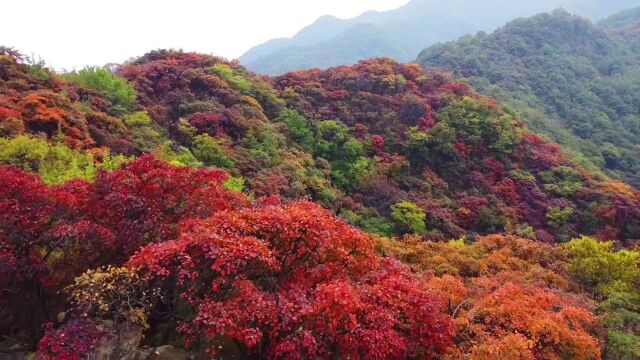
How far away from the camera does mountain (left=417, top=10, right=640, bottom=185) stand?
4641 centimetres

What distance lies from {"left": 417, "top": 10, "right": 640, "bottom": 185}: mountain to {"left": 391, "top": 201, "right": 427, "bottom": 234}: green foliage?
20.4m

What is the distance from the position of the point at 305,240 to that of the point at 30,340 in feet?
15.9

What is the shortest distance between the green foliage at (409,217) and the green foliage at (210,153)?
8.29 meters

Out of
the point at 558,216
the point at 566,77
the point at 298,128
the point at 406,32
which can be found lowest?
the point at 558,216

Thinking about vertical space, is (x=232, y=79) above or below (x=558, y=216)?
above

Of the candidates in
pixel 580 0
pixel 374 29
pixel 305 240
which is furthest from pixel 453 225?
pixel 580 0

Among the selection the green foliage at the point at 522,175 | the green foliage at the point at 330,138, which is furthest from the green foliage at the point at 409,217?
the green foliage at the point at 522,175

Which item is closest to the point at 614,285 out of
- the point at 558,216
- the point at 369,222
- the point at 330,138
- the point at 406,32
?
the point at 369,222

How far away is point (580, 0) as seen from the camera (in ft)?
502

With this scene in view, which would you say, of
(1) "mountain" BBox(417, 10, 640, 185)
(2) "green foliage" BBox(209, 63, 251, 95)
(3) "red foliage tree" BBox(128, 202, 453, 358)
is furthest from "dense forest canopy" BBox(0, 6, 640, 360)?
(1) "mountain" BBox(417, 10, 640, 185)

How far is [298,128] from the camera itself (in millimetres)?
29266

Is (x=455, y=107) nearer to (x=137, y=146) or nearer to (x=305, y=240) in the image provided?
(x=137, y=146)

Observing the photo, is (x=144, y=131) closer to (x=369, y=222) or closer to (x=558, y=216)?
(x=369, y=222)

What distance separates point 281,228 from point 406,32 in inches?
6944
